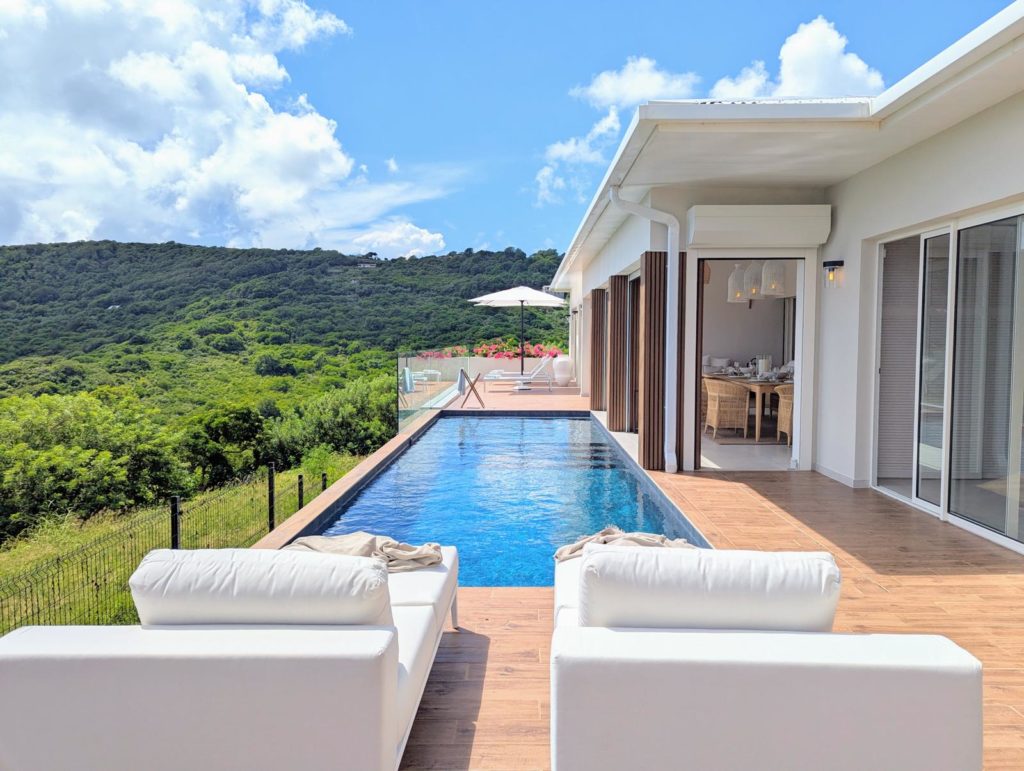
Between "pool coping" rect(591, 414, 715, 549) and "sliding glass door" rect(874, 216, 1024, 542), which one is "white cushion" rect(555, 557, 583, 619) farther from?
"sliding glass door" rect(874, 216, 1024, 542)

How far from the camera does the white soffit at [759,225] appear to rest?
286 inches

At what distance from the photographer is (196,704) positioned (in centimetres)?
214

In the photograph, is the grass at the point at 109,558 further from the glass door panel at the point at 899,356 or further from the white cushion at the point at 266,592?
the glass door panel at the point at 899,356

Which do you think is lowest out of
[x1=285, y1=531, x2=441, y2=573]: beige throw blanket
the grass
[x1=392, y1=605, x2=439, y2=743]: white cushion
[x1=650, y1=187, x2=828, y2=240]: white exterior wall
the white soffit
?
the grass

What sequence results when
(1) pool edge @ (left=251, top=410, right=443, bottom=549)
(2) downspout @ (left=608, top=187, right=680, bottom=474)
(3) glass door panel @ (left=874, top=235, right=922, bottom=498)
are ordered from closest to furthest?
(1) pool edge @ (left=251, top=410, right=443, bottom=549) < (3) glass door panel @ (left=874, top=235, right=922, bottom=498) < (2) downspout @ (left=608, top=187, right=680, bottom=474)

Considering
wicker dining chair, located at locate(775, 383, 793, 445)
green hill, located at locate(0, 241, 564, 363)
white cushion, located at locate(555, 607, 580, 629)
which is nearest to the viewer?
white cushion, located at locate(555, 607, 580, 629)

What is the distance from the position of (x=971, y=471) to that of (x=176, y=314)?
82.1 ft

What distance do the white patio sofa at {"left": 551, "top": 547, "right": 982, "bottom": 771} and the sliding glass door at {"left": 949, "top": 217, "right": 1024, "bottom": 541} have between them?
140 inches

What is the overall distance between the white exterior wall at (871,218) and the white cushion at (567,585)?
3.59 meters

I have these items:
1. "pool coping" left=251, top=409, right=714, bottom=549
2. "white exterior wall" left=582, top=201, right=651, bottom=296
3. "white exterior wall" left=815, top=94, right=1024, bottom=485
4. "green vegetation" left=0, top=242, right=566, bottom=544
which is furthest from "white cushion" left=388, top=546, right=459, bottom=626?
"green vegetation" left=0, top=242, right=566, bottom=544

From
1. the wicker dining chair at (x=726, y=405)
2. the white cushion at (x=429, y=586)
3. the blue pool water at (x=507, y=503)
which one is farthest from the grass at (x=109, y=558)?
the wicker dining chair at (x=726, y=405)

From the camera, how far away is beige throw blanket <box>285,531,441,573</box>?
11.7 ft

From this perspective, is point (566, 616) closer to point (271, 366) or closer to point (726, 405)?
point (726, 405)

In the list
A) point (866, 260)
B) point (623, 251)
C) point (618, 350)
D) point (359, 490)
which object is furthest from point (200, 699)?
point (618, 350)
